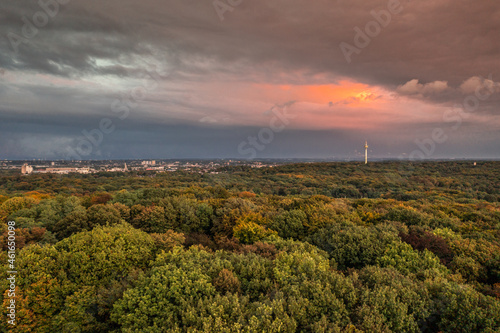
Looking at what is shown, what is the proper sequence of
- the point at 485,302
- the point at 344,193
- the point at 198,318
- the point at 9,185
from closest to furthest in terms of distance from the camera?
the point at 198,318 → the point at 485,302 → the point at 344,193 → the point at 9,185

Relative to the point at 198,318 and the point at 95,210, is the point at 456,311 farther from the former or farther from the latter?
the point at 95,210

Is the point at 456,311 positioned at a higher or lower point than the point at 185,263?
lower

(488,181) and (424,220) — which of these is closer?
(424,220)

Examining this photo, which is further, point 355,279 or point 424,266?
point 424,266

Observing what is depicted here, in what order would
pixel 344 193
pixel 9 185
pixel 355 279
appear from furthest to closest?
pixel 9 185
pixel 344 193
pixel 355 279

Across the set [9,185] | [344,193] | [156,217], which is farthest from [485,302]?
[9,185]

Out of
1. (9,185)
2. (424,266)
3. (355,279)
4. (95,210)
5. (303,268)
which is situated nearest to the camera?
(355,279)

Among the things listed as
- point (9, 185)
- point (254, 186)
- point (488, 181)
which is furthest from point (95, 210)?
point (488, 181)

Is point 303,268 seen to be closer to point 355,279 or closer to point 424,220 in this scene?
point 355,279

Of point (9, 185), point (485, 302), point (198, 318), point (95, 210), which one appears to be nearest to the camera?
point (198, 318)
